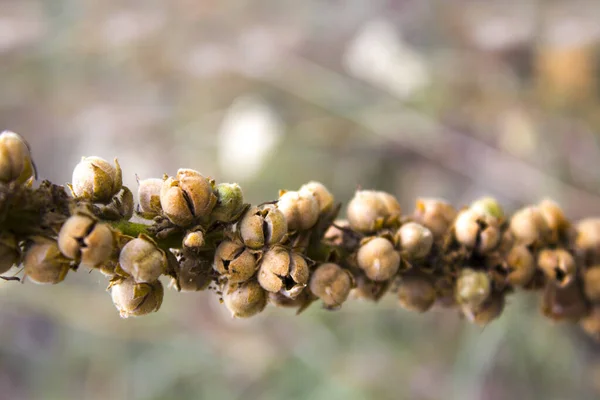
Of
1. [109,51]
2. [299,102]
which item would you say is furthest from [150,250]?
[109,51]

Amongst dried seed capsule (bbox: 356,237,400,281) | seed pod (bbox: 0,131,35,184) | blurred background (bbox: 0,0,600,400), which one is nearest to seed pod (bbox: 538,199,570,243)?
dried seed capsule (bbox: 356,237,400,281)

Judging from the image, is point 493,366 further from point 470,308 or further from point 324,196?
point 324,196

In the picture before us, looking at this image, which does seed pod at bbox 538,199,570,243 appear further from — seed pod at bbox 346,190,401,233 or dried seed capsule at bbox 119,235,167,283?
dried seed capsule at bbox 119,235,167,283

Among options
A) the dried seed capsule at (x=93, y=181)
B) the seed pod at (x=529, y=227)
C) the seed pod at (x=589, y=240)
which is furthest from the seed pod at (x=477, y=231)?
the dried seed capsule at (x=93, y=181)

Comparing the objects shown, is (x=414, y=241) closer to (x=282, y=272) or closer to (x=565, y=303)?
(x=282, y=272)

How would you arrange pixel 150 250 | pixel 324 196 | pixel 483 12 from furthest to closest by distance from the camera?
pixel 483 12 → pixel 324 196 → pixel 150 250
